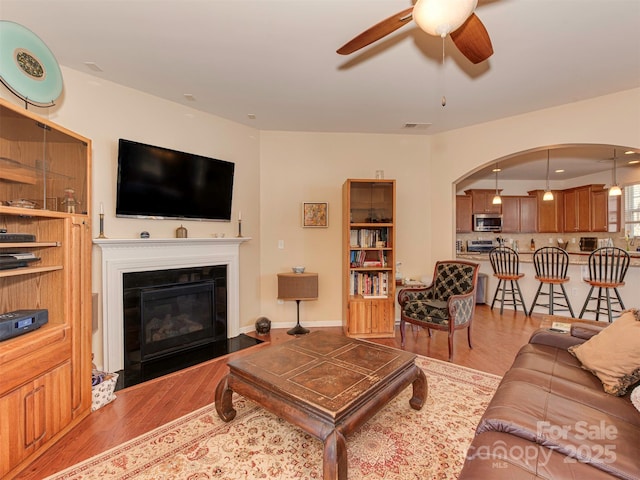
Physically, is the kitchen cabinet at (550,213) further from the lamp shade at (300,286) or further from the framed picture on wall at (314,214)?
the lamp shade at (300,286)

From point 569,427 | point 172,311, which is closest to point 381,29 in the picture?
point 569,427

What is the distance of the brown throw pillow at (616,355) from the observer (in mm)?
1510

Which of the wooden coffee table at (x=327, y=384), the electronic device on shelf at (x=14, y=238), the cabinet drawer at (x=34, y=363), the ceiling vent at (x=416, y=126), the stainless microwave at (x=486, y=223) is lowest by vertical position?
the wooden coffee table at (x=327, y=384)

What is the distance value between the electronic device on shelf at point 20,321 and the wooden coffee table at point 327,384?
121cm

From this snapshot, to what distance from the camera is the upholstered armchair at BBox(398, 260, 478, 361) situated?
10.1ft

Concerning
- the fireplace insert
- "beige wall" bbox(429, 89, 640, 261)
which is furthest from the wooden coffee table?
"beige wall" bbox(429, 89, 640, 261)

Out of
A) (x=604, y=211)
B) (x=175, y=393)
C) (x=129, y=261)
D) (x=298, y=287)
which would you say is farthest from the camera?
(x=604, y=211)

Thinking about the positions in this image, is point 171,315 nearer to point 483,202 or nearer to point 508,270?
point 508,270

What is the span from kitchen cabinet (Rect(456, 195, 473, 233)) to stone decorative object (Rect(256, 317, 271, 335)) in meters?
4.94

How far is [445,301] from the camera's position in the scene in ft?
11.4

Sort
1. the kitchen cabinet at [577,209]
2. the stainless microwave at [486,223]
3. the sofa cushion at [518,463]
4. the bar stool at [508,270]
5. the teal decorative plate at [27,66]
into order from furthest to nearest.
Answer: the stainless microwave at [486,223] → the kitchen cabinet at [577,209] → the bar stool at [508,270] → the teal decorative plate at [27,66] → the sofa cushion at [518,463]

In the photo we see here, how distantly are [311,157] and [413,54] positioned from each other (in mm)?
2058

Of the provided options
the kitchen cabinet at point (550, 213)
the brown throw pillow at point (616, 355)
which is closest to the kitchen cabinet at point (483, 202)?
the kitchen cabinet at point (550, 213)

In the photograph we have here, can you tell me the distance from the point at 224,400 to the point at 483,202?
6.70 m
